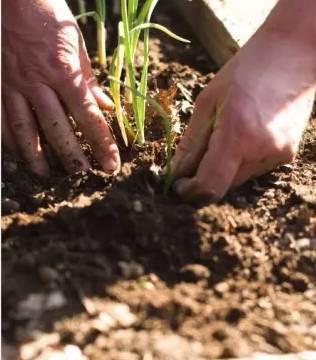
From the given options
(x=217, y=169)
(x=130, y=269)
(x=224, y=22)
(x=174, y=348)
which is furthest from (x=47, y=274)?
(x=224, y=22)

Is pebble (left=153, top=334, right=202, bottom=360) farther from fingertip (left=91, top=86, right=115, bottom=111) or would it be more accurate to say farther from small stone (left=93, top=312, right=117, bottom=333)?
fingertip (left=91, top=86, right=115, bottom=111)

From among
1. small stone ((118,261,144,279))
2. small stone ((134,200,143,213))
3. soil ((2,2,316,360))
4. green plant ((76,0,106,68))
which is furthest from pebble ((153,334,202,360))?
green plant ((76,0,106,68))

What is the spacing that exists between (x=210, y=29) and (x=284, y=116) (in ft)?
2.67

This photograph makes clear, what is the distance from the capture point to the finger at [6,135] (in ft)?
5.08

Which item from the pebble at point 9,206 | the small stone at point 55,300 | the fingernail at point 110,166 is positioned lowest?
the small stone at point 55,300

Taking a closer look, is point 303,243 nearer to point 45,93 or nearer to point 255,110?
point 255,110

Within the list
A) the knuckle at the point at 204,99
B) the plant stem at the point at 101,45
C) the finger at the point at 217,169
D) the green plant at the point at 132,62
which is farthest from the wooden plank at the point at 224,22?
the finger at the point at 217,169

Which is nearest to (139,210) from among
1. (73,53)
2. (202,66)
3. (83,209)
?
(83,209)

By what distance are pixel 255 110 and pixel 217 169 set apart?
139mm

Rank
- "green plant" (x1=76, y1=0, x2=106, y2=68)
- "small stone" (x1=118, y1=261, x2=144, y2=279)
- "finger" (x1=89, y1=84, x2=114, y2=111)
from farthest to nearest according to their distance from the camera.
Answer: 1. "green plant" (x1=76, y1=0, x2=106, y2=68)
2. "finger" (x1=89, y1=84, x2=114, y2=111)
3. "small stone" (x1=118, y1=261, x2=144, y2=279)

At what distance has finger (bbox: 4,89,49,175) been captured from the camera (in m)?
1.54

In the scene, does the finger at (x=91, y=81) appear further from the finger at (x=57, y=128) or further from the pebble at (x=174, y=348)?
the pebble at (x=174, y=348)

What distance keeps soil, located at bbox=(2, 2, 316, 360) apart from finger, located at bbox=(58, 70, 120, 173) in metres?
0.04

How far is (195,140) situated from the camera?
1.45m
